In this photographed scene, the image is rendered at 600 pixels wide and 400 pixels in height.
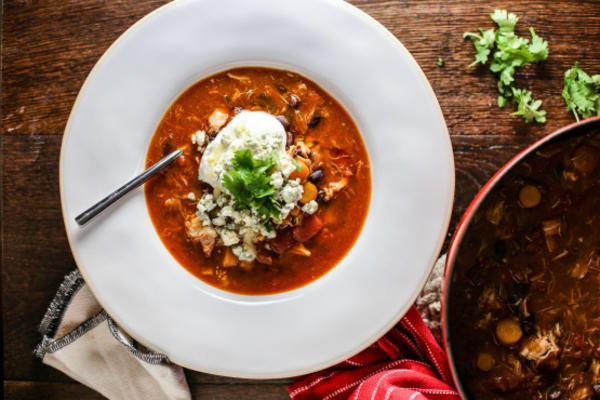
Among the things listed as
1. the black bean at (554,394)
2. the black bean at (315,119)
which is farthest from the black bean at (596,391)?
the black bean at (315,119)

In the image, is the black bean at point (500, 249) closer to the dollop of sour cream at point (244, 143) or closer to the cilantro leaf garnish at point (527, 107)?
the cilantro leaf garnish at point (527, 107)

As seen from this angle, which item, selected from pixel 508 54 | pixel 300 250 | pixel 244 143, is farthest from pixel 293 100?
pixel 508 54

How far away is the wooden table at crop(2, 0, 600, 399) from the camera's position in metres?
3.30

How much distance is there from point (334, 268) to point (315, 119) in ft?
3.39

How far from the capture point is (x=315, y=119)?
3096 mm

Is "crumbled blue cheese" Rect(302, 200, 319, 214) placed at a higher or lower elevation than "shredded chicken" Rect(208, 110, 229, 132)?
lower

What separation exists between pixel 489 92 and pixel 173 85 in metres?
2.27

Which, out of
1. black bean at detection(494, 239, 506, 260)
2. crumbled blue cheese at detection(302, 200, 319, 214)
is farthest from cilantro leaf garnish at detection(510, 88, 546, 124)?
crumbled blue cheese at detection(302, 200, 319, 214)

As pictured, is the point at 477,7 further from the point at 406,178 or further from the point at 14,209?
the point at 14,209

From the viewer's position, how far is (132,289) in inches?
120

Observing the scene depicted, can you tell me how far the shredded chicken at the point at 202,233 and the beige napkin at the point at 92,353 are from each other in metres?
0.91

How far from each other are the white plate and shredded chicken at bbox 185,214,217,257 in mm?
237

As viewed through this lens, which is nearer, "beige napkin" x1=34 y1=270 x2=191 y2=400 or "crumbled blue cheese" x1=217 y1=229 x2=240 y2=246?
"crumbled blue cheese" x1=217 y1=229 x2=240 y2=246

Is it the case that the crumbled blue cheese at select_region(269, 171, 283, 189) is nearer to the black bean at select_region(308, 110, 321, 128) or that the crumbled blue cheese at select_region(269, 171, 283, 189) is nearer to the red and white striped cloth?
the black bean at select_region(308, 110, 321, 128)
